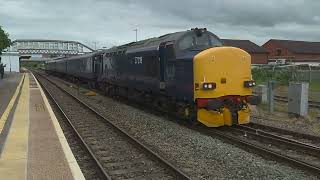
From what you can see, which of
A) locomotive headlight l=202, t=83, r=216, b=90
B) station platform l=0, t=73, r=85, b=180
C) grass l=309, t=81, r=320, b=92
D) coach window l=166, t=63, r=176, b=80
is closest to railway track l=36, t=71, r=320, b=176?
locomotive headlight l=202, t=83, r=216, b=90

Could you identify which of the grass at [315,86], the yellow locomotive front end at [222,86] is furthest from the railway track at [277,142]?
the grass at [315,86]

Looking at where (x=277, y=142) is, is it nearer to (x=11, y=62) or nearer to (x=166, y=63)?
(x=166, y=63)

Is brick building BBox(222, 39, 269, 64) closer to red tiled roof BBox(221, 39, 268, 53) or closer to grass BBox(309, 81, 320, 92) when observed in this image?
red tiled roof BBox(221, 39, 268, 53)

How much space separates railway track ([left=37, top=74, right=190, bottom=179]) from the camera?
9.03 metres

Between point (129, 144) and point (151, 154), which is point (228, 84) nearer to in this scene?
point (129, 144)

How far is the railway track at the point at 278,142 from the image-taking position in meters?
9.99

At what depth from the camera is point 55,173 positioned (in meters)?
8.76

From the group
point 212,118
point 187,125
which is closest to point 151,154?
point 212,118

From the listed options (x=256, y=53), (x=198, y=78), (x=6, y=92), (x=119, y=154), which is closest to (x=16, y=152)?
(x=119, y=154)

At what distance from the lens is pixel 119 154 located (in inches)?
439

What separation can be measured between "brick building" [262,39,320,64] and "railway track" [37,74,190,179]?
79.5 meters

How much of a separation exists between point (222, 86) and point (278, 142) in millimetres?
2525

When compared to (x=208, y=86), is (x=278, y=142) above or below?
below

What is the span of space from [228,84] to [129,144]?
344cm
